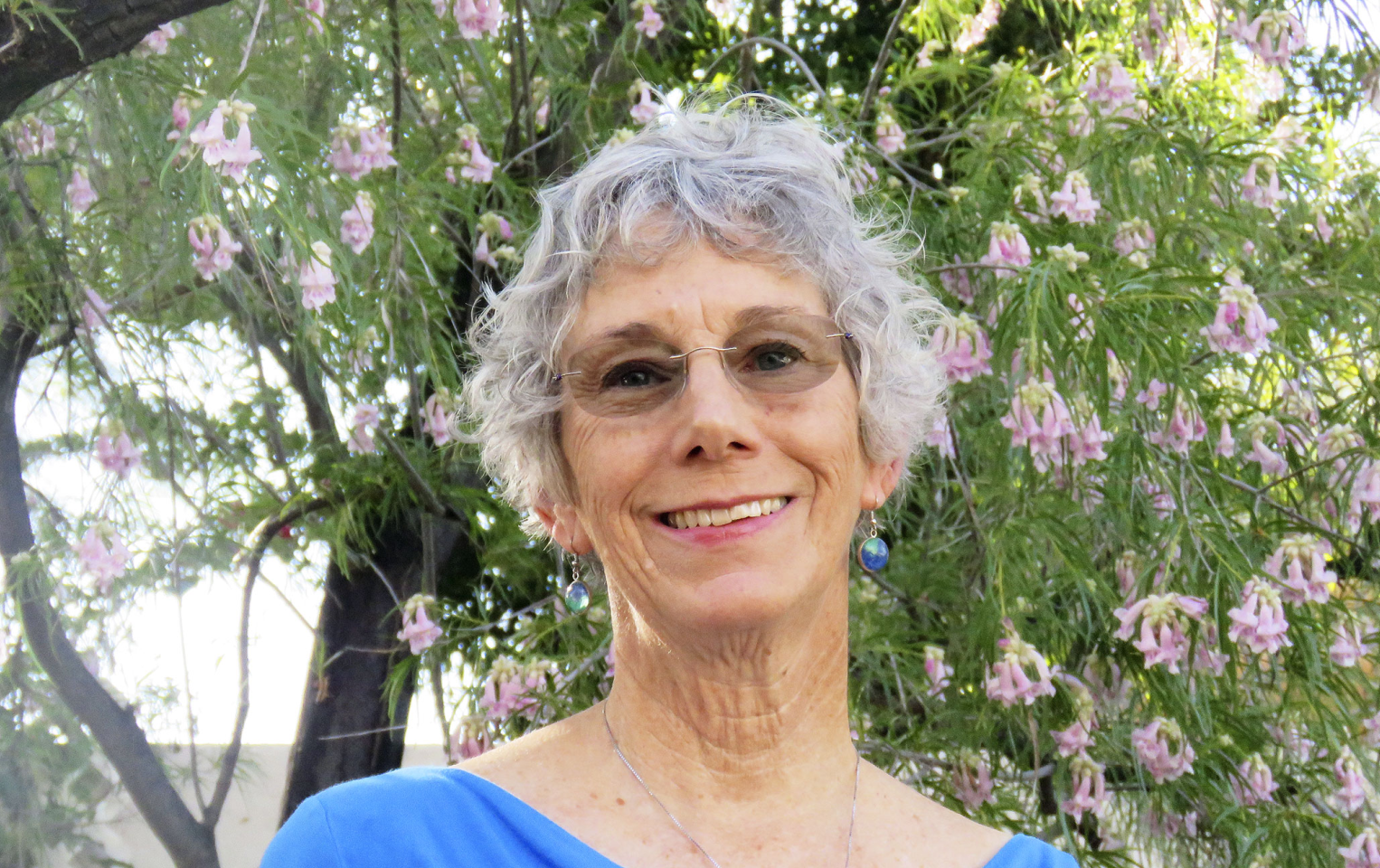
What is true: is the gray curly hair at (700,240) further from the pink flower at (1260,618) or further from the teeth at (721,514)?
the pink flower at (1260,618)

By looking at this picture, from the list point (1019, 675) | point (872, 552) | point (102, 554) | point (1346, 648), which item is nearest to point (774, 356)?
point (872, 552)

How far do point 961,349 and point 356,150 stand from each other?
1188 millimetres

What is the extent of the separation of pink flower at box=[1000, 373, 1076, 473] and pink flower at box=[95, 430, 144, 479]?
1.67 m

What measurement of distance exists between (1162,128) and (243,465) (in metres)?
2.17

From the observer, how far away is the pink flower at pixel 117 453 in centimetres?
266

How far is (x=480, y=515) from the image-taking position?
3.40 metres

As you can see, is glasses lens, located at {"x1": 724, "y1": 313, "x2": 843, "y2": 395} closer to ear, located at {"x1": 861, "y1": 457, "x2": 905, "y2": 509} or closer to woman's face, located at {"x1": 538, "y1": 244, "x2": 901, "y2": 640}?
woman's face, located at {"x1": 538, "y1": 244, "x2": 901, "y2": 640}

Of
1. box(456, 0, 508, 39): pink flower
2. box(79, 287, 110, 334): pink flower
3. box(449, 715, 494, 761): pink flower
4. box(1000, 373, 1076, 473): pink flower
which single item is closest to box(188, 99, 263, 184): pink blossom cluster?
box(456, 0, 508, 39): pink flower

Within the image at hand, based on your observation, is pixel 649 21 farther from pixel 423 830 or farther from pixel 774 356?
pixel 423 830

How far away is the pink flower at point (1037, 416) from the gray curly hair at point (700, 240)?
627 millimetres

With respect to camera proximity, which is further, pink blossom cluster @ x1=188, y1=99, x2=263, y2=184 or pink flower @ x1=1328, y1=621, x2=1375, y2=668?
pink flower @ x1=1328, y1=621, x2=1375, y2=668

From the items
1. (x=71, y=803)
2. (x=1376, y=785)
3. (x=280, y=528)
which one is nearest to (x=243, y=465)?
(x=280, y=528)

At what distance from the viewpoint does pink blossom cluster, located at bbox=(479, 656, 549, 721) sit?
250 centimetres

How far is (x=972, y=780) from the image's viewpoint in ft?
8.45
